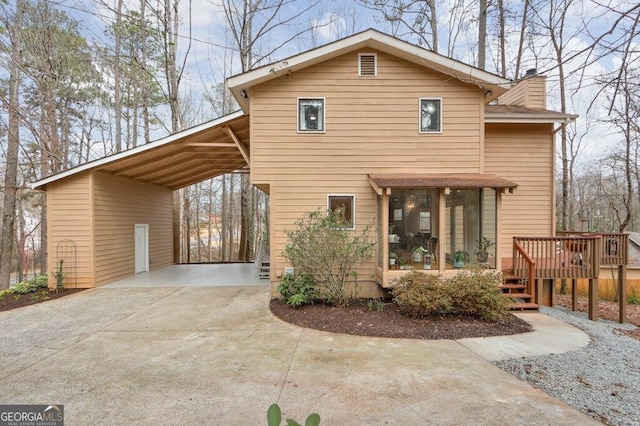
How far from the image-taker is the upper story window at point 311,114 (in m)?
7.36

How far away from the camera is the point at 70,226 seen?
8.19 metres

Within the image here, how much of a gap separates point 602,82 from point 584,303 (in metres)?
11.6

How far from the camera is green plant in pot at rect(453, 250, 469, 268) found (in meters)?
6.77

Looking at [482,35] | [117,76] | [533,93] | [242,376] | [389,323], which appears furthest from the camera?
[117,76]

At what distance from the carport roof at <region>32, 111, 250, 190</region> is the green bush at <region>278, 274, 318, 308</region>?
3.90 m

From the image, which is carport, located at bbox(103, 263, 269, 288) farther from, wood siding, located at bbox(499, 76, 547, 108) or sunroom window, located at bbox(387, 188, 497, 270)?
wood siding, located at bbox(499, 76, 547, 108)

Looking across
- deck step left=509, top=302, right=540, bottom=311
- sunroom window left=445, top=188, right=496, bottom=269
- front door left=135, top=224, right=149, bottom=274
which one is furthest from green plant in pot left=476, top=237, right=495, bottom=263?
front door left=135, top=224, right=149, bottom=274

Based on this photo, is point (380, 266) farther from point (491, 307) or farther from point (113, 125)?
point (113, 125)

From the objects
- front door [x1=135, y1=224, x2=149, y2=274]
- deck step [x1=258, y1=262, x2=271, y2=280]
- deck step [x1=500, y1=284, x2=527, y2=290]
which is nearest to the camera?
deck step [x1=500, y1=284, x2=527, y2=290]

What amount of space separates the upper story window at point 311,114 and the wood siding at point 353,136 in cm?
15

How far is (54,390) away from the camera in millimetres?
3438

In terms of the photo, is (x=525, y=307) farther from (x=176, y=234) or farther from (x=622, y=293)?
(x=176, y=234)

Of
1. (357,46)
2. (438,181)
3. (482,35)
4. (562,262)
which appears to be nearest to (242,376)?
(438,181)

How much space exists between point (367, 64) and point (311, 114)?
72.4 inches
